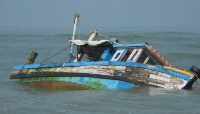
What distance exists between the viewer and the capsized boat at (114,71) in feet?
47.4

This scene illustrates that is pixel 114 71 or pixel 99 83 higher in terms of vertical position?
pixel 114 71

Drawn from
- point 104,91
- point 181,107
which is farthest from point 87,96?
point 181,107

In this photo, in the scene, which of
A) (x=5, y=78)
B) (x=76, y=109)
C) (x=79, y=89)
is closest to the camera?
(x=76, y=109)

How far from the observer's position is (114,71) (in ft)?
47.9

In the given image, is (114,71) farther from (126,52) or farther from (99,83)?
(126,52)

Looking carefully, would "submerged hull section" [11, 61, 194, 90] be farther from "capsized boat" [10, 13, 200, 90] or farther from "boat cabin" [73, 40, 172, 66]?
"boat cabin" [73, 40, 172, 66]

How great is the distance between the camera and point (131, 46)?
49.9 feet

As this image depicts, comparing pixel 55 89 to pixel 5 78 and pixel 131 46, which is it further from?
pixel 5 78

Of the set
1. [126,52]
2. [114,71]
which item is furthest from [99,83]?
[126,52]

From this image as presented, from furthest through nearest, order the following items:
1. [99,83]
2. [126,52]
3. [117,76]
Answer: [126,52] → [99,83] → [117,76]

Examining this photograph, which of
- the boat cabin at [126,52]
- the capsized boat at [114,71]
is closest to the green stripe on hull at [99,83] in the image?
the capsized boat at [114,71]

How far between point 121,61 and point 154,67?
1366 mm

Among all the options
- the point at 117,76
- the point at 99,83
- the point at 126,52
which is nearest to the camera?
the point at 117,76

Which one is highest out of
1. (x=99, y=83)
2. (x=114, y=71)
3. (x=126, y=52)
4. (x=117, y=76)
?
(x=126, y=52)
